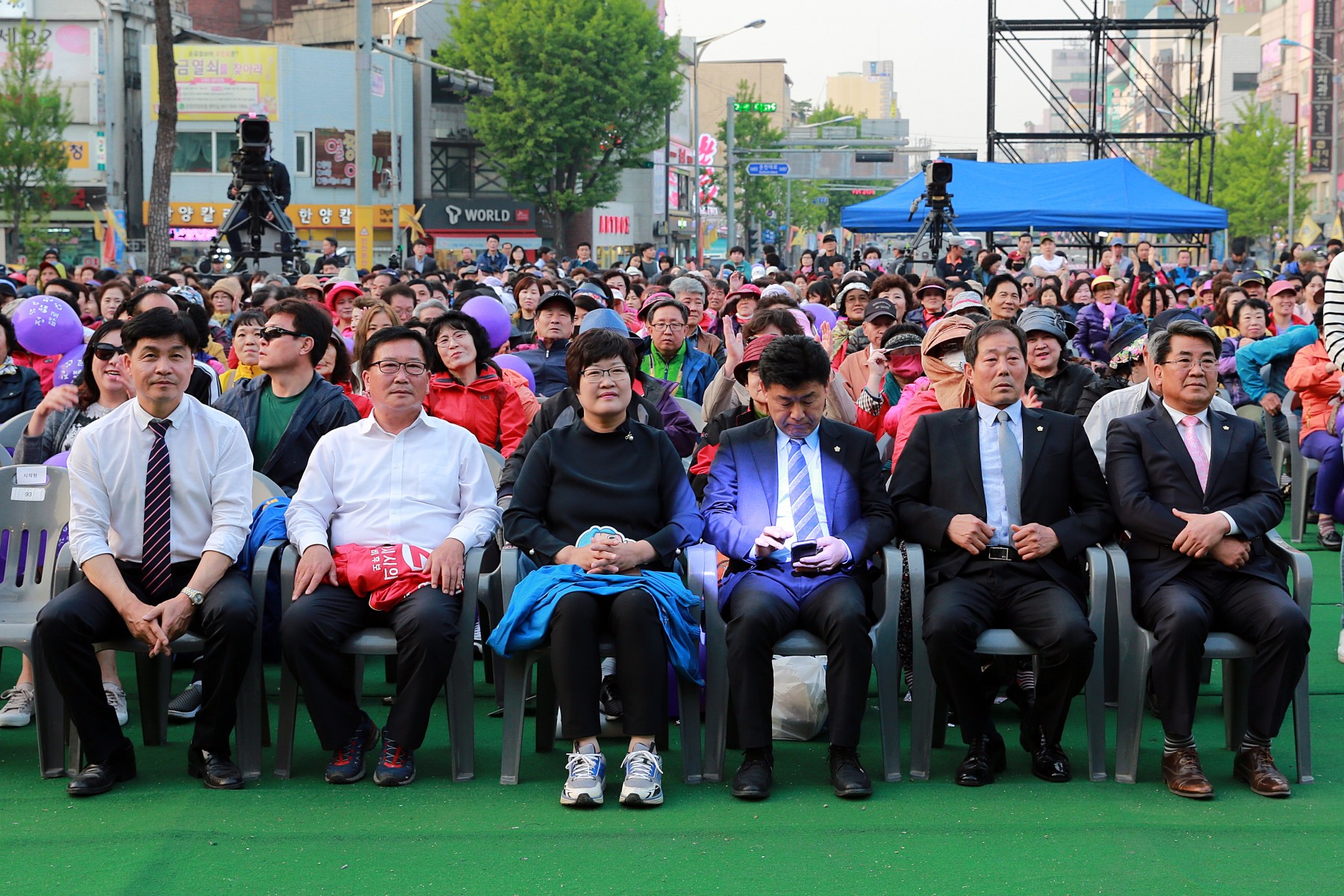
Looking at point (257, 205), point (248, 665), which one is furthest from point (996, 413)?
point (257, 205)

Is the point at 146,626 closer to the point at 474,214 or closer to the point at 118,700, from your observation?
the point at 118,700

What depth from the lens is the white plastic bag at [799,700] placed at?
5.55 m

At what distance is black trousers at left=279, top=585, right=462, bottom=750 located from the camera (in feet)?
16.3

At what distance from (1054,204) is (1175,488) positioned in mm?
14201

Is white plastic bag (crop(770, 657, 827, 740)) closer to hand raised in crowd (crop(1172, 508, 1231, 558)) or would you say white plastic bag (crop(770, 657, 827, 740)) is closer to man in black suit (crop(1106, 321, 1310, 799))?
man in black suit (crop(1106, 321, 1310, 799))

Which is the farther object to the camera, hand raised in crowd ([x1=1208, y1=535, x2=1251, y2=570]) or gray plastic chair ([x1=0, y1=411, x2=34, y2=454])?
gray plastic chair ([x1=0, y1=411, x2=34, y2=454])

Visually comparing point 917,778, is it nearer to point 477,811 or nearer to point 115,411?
point 477,811

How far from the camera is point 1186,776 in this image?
488 cm

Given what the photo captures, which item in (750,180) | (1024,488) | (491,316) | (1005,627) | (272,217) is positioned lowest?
(1005,627)

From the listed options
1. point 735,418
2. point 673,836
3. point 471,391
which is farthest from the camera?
point 471,391

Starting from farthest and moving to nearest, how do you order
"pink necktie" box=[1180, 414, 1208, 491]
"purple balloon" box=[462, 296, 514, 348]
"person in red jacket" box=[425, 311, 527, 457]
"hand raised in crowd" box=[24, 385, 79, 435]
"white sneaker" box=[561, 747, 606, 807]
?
1. "purple balloon" box=[462, 296, 514, 348]
2. "person in red jacket" box=[425, 311, 527, 457]
3. "hand raised in crowd" box=[24, 385, 79, 435]
4. "pink necktie" box=[1180, 414, 1208, 491]
5. "white sneaker" box=[561, 747, 606, 807]

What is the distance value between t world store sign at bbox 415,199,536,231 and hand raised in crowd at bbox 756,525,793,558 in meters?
50.5

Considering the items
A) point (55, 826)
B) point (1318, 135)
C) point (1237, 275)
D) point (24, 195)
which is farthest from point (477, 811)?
point (1318, 135)

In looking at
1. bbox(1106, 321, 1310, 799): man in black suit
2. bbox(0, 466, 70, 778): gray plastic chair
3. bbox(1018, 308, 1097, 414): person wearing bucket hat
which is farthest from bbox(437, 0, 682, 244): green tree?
bbox(1106, 321, 1310, 799): man in black suit
